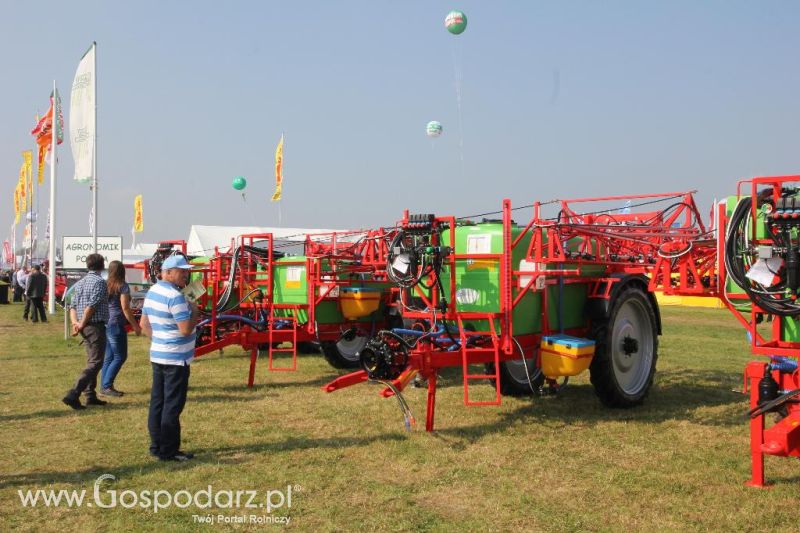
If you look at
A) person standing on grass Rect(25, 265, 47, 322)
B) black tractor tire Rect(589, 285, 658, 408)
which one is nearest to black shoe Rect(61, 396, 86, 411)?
black tractor tire Rect(589, 285, 658, 408)

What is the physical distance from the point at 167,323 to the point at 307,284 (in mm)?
3899

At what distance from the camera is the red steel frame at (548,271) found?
17.3ft

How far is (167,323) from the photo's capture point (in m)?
5.10

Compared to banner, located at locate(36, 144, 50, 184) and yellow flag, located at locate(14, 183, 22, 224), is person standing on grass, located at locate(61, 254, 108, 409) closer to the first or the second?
banner, located at locate(36, 144, 50, 184)

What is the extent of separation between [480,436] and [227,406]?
279cm

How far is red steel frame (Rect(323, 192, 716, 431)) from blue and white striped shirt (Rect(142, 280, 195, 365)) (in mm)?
1234

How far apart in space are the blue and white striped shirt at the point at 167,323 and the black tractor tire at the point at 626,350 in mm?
3759

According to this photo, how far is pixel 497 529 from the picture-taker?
12.6ft

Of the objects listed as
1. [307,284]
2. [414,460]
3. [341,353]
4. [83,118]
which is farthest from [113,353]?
[83,118]

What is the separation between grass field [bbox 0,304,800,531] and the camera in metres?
4.04

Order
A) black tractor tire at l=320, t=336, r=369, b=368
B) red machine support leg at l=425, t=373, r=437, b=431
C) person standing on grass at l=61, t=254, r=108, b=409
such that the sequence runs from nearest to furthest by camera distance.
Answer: red machine support leg at l=425, t=373, r=437, b=431
person standing on grass at l=61, t=254, r=108, b=409
black tractor tire at l=320, t=336, r=369, b=368

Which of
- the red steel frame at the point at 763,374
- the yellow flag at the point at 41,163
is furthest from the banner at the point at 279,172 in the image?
the red steel frame at the point at 763,374

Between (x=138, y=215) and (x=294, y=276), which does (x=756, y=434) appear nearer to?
(x=294, y=276)

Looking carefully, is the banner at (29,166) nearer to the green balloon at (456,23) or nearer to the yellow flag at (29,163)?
the yellow flag at (29,163)
